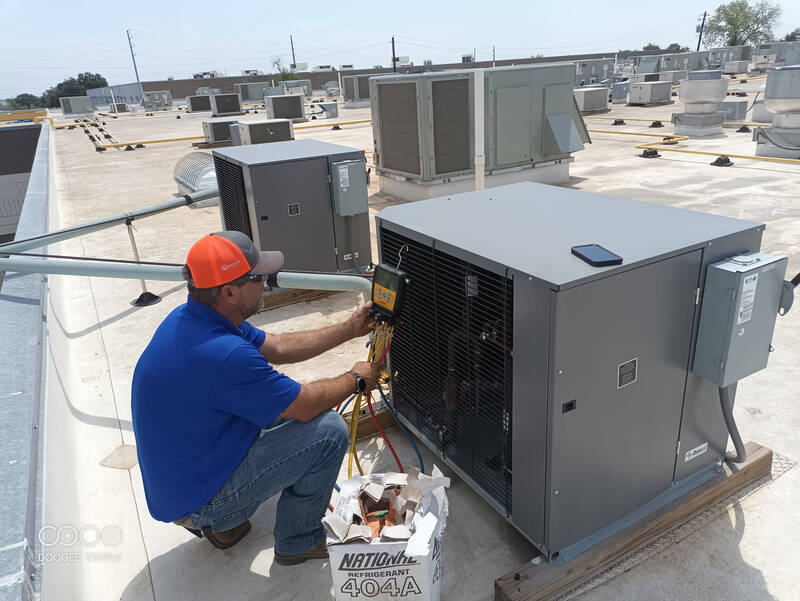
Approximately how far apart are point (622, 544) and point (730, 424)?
0.69 meters

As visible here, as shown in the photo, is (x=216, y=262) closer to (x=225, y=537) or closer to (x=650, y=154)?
(x=225, y=537)

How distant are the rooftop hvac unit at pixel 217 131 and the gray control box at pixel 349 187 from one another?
38.4 feet

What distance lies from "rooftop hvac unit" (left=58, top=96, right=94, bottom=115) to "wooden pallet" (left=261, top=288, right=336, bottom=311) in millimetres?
39485

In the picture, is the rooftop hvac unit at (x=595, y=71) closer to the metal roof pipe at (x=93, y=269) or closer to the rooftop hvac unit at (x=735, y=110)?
the rooftop hvac unit at (x=735, y=110)

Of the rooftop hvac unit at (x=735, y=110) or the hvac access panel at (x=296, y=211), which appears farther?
the rooftop hvac unit at (x=735, y=110)

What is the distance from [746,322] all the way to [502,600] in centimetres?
132

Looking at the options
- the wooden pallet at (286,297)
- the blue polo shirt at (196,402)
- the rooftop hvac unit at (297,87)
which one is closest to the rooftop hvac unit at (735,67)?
the rooftop hvac unit at (297,87)

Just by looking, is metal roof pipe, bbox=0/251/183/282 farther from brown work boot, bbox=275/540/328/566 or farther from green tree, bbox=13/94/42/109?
green tree, bbox=13/94/42/109

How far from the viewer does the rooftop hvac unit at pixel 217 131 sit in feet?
49.8

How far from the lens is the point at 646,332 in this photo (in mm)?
1954

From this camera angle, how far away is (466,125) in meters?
7.93

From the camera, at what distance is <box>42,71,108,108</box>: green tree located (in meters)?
55.1

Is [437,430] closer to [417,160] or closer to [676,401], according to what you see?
[676,401]

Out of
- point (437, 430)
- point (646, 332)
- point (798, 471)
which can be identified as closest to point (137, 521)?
point (437, 430)
